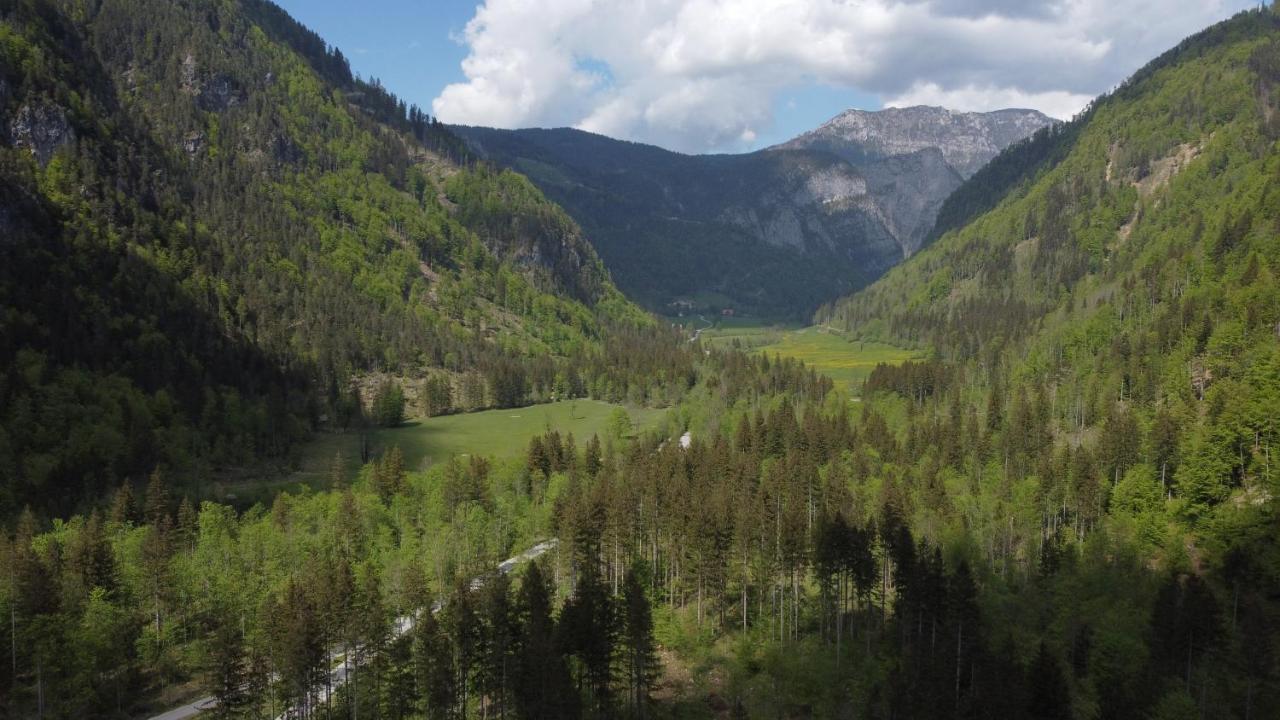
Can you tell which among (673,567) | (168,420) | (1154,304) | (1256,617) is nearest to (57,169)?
(168,420)

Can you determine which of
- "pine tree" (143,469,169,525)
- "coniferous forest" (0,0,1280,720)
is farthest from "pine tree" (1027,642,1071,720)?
"pine tree" (143,469,169,525)

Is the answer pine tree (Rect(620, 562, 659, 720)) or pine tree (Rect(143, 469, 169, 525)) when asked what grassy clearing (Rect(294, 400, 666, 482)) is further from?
pine tree (Rect(620, 562, 659, 720))

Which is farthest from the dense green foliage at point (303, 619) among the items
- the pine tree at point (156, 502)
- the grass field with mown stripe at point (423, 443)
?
the grass field with mown stripe at point (423, 443)

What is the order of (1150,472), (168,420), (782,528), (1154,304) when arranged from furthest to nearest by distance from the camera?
(1154,304), (168,420), (1150,472), (782,528)

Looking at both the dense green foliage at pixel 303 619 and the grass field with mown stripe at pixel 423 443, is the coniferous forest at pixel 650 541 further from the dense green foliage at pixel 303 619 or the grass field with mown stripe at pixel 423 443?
the grass field with mown stripe at pixel 423 443

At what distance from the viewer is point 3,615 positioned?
64188 mm

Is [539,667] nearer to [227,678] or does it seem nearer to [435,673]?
[435,673]

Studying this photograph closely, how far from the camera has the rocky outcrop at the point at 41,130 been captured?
171m

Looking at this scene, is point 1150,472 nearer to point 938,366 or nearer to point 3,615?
point 938,366

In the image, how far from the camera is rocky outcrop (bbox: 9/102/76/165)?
6718 inches

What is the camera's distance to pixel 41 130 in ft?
574

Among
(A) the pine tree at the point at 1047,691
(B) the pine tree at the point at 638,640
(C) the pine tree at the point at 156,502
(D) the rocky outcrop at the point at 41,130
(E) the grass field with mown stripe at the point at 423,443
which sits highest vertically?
(D) the rocky outcrop at the point at 41,130

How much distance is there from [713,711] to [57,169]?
7281 inches

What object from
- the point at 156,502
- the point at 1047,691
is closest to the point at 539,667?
the point at 1047,691
